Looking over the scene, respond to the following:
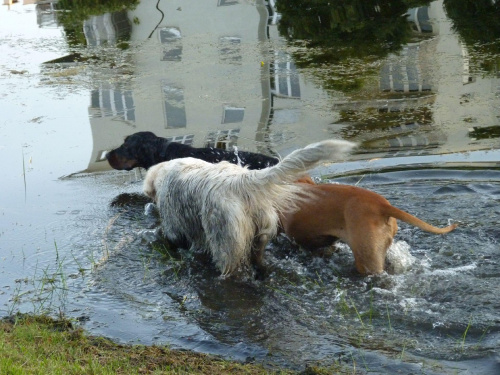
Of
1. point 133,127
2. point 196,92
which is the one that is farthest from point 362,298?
point 196,92

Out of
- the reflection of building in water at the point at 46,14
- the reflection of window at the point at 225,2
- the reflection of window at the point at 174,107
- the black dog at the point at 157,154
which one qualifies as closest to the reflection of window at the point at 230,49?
the reflection of window at the point at 174,107

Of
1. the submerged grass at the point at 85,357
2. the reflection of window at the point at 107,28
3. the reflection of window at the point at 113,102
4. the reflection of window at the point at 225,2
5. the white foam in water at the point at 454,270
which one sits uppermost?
the reflection of window at the point at 225,2

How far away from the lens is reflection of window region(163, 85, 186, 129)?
9802mm

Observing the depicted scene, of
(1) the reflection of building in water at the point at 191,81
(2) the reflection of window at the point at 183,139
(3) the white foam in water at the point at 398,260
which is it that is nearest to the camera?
(3) the white foam in water at the point at 398,260

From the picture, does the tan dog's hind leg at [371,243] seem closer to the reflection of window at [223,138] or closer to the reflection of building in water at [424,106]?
the reflection of building in water at [424,106]

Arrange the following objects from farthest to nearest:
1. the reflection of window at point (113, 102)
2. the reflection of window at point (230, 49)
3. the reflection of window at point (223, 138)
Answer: the reflection of window at point (230, 49) → the reflection of window at point (113, 102) → the reflection of window at point (223, 138)

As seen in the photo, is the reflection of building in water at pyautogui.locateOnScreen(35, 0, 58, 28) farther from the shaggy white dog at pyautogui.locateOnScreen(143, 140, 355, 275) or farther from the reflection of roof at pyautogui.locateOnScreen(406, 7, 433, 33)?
the shaggy white dog at pyautogui.locateOnScreen(143, 140, 355, 275)

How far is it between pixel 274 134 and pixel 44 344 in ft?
15.7

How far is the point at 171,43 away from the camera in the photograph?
13.7m

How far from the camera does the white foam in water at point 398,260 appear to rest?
5926 millimetres

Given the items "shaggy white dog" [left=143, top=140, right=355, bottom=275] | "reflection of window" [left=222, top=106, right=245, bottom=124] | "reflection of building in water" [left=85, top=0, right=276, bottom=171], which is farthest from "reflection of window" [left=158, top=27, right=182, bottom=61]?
"shaggy white dog" [left=143, top=140, right=355, bottom=275]

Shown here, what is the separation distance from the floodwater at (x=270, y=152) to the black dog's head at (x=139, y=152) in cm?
34

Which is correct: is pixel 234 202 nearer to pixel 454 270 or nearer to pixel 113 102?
pixel 454 270

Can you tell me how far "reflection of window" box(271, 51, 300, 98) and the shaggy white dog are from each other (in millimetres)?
4467
